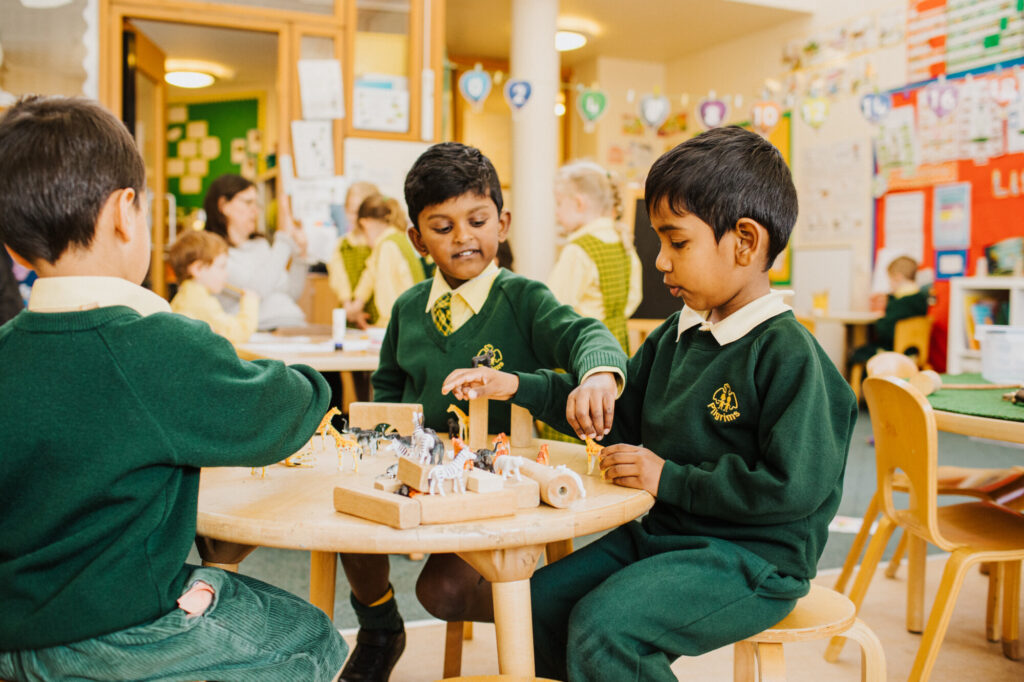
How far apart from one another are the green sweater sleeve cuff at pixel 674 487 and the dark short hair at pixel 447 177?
744 mm

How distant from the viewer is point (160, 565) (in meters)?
0.95

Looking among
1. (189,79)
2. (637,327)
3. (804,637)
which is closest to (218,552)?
(804,637)

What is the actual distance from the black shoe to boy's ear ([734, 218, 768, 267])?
1.13 m

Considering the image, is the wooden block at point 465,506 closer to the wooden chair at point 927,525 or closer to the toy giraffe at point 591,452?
the toy giraffe at point 591,452

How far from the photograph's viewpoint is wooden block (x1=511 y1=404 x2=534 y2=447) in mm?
1494

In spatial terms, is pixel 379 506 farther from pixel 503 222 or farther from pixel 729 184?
pixel 503 222

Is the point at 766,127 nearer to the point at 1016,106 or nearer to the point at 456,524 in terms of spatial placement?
the point at 1016,106

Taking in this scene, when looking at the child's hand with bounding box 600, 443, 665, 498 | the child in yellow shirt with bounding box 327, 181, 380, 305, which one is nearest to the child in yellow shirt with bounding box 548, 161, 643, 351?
the child in yellow shirt with bounding box 327, 181, 380, 305

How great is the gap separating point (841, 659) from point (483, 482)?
1.56 meters

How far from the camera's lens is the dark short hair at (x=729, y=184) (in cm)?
129

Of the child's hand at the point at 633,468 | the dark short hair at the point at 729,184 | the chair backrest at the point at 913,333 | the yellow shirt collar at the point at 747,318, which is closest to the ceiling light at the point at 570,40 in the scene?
the chair backrest at the point at 913,333

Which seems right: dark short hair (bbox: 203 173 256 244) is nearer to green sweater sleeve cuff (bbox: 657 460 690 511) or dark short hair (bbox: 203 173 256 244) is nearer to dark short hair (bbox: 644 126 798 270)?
dark short hair (bbox: 644 126 798 270)

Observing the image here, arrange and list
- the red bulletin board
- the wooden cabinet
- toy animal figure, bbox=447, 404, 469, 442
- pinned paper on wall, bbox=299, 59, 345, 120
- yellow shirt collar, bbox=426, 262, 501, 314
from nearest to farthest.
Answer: toy animal figure, bbox=447, 404, 469, 442, yellow shirt collar, bbox=426, 262, 501, 314, pinned paper on wall, bbox=299, 59, 345, 120, the wooden cabinet, the red bulletin board

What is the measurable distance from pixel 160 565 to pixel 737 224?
0.95 m
